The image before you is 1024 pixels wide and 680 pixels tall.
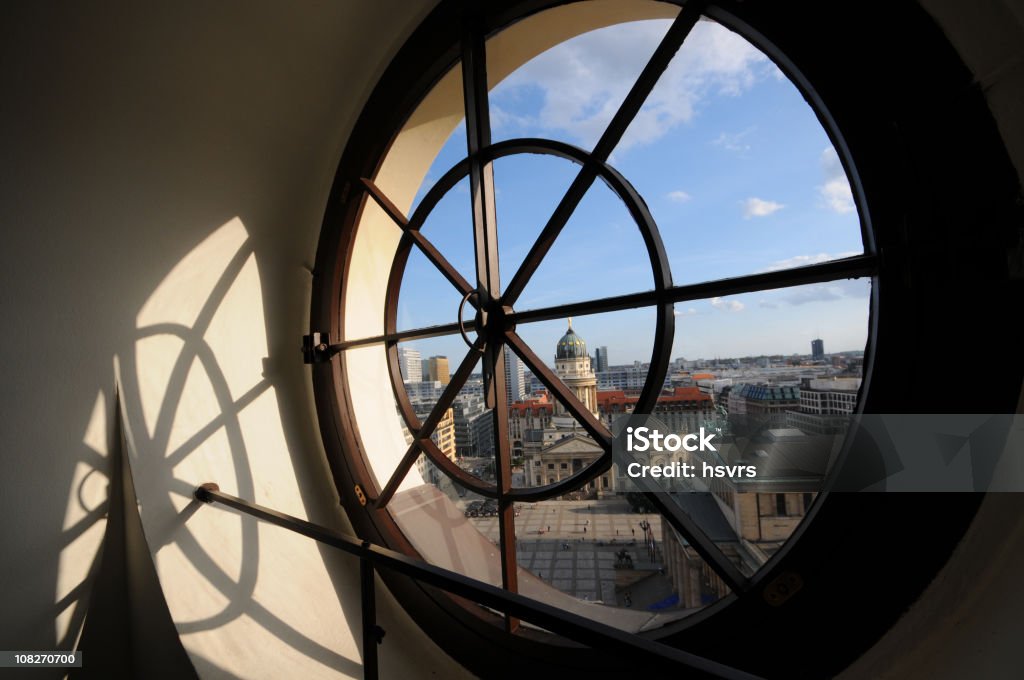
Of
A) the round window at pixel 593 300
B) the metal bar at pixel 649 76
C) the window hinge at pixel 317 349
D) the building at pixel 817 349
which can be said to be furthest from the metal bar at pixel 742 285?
the window hinge at pixel 317 349

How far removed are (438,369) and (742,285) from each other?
0.99m

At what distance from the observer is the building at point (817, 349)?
0.84 m

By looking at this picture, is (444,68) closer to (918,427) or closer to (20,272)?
(20,272)

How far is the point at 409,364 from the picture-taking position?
165cm

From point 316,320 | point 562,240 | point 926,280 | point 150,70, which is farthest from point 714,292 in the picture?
point 150,70

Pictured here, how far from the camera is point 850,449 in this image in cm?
77

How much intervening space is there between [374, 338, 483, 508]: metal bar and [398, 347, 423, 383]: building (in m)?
0.21

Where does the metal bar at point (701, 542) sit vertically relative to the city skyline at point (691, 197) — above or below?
below

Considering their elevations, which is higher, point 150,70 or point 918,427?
point 150,70

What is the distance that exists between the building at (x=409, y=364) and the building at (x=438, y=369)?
0.05m

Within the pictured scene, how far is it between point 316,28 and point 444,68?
1.51 feet

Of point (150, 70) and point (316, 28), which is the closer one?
point (150, 70)

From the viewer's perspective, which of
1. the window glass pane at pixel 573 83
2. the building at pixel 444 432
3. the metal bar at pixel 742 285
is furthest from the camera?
the building at pixel 444 432

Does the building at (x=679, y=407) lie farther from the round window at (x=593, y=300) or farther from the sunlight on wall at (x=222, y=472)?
the sunlight on wall at (x=222, y=472)
